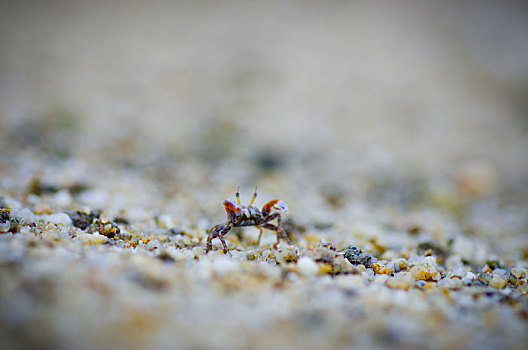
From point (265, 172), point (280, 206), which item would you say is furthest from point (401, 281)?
point (265, 172)

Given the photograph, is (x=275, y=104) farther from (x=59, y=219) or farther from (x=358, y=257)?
(x=59, y=219)

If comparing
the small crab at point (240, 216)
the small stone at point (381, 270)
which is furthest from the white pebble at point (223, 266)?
the small stone at point (381, 270)

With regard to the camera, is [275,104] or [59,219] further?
[275,104]

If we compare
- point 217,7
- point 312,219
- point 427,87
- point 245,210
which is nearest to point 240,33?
point 217,7

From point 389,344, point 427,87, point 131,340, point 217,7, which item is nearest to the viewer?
point 131,340

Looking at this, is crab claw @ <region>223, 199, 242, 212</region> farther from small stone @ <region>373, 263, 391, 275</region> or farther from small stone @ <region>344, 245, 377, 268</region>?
small stone @ <region>373, 263, 391, 275</region>

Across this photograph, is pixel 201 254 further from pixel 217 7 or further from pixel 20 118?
pixel 217 7

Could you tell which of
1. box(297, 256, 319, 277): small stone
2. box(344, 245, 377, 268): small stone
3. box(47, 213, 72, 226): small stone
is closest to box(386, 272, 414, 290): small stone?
box(344, 245, 377, 268): small stone
